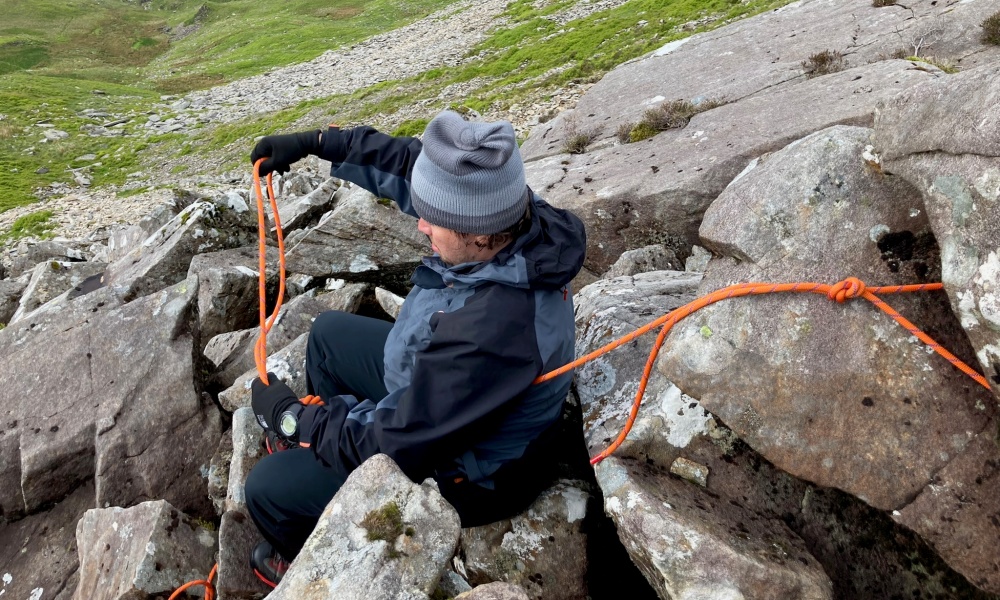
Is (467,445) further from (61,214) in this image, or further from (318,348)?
(61,214)

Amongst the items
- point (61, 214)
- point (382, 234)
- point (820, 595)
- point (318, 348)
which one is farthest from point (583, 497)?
point (61, 214)

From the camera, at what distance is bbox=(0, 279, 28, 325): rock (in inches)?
486

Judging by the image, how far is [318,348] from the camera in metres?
5.95

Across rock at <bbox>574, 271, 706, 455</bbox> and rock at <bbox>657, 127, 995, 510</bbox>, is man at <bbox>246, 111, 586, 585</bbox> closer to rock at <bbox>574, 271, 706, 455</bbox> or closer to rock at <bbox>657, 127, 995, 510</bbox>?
rock at <bbox>574, 271, 706, 455</bbox>

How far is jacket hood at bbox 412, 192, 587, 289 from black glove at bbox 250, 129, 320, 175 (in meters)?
2.48

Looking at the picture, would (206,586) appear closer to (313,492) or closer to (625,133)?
(313,492)

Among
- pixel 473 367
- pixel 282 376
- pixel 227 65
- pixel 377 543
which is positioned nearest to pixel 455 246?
pixel 473 367

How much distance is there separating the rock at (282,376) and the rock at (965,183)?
5774 mm

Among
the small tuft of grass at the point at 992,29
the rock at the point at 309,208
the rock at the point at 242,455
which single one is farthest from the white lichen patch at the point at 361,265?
the small tuft of grass at the point at 992,29

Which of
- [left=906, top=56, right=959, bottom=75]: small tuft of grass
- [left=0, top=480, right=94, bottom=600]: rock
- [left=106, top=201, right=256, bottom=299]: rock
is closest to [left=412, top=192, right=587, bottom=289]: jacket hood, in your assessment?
[left=0, top=480, right=94, bottom=600]: rock

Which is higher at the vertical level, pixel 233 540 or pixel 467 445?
pixel 467 445

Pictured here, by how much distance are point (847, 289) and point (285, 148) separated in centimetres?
530

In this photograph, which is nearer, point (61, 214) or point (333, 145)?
point (333, 145)

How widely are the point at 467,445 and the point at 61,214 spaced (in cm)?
3144
